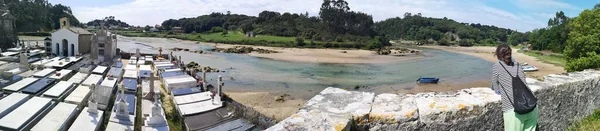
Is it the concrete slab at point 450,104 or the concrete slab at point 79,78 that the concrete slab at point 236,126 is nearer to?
the concrete slab at point 450,104

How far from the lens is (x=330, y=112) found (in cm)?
348

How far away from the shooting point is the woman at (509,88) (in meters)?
3.54

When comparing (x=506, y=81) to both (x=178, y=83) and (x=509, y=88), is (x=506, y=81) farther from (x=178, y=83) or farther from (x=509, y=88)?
(x=178, y=83)

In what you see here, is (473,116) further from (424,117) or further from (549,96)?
(549,96)

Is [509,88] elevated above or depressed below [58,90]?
above

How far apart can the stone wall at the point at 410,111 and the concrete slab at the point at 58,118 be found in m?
12.4

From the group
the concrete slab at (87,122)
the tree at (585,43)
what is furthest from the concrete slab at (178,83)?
the tree at (585,43)

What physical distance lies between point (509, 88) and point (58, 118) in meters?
15.0

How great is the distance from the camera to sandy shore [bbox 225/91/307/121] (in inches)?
838

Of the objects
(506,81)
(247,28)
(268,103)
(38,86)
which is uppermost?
(247,28)

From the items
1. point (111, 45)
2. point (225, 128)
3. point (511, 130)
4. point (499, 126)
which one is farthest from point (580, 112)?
point (111, 45)

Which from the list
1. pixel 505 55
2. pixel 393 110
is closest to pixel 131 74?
pixel 393 110

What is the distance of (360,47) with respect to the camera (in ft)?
291

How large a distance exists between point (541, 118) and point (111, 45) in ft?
132
